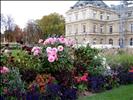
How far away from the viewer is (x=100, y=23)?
2489 inches

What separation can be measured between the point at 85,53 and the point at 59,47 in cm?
145

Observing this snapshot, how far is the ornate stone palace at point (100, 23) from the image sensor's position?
5788 cm

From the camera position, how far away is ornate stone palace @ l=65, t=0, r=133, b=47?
57875 mm

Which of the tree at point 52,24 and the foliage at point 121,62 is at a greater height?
the tree at point 52,24

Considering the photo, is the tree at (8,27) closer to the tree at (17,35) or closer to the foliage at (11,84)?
the tree at (17,35)

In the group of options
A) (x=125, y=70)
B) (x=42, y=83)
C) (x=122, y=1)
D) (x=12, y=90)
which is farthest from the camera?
(x=122, y=1)

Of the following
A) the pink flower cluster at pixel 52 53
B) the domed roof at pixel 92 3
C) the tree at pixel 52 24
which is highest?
the domed roof at pixel 92 3

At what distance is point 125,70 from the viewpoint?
955cm

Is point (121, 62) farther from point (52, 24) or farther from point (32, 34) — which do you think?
point (52, 24)

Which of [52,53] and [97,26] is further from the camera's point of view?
[97,26]

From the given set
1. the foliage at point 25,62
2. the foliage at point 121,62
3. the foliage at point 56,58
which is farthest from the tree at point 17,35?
the foliage at point 56,58

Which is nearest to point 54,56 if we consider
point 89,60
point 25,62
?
point 25,62

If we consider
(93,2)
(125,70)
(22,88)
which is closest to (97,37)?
(93,2)

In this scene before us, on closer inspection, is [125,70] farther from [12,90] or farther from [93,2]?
[93,2]
